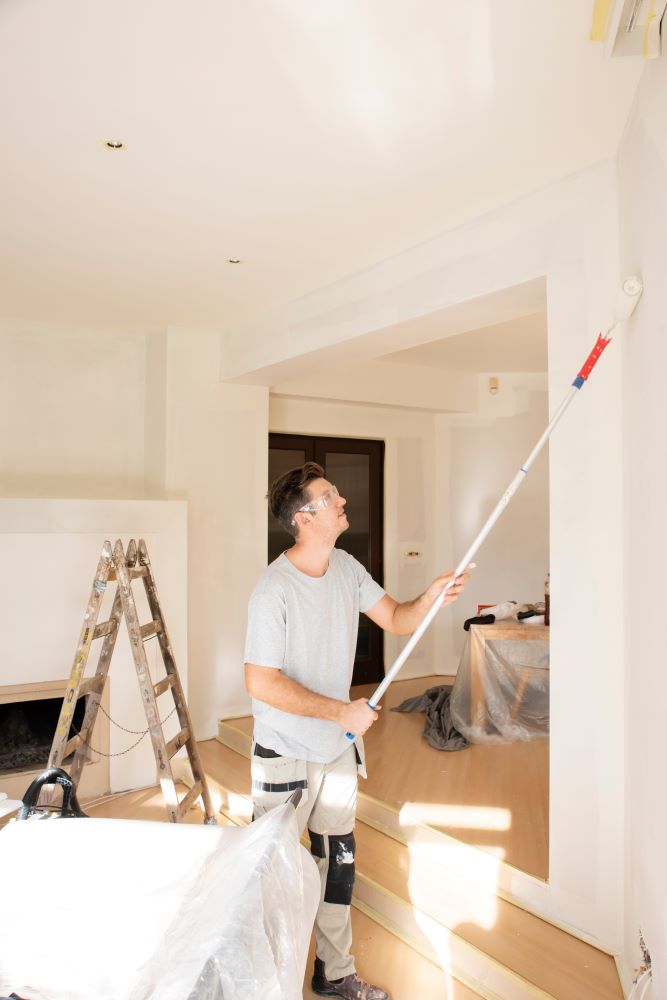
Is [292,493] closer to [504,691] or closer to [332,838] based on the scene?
[332,838]

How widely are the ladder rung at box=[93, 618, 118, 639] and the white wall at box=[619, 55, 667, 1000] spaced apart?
2.16m

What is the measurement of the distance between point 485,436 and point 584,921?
157 inches

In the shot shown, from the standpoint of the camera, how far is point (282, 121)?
6.70 feet

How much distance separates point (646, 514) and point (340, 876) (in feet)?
4.39

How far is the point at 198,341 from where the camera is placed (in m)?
4.47

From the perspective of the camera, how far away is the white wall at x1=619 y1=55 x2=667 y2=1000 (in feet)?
4.99

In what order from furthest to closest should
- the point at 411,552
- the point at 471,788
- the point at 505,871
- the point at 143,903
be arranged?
1. the point at 411,552
2. the point at 471,788
3. the point at 505,871
4. the point at 143,903

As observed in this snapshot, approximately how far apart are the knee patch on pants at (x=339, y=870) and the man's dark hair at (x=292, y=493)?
0.92 meters

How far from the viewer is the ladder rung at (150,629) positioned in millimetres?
3151

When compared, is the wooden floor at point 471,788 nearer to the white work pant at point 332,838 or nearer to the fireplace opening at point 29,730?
the white work pant at point 332,838

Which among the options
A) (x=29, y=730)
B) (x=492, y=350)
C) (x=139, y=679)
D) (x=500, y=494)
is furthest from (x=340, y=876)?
(x=500, y=494)

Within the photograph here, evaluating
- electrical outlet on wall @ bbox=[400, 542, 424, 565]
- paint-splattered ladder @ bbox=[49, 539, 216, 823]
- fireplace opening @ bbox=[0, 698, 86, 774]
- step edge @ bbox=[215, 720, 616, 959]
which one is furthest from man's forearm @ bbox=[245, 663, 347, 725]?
electrical outlet on wall @ bbox=[400, 542, 424, 565]

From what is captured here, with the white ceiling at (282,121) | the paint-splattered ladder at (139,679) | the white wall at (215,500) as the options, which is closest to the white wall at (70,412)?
the white wall at (215,500)

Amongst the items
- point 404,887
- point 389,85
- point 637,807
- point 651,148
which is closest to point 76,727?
point 404,887
